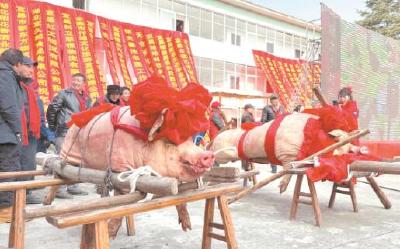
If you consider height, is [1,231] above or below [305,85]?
below

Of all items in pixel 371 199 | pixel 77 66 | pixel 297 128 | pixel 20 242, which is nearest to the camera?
pixel 20 242

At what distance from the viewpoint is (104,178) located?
265cm

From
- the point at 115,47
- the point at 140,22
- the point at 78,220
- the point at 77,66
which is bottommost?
the point at 78,220

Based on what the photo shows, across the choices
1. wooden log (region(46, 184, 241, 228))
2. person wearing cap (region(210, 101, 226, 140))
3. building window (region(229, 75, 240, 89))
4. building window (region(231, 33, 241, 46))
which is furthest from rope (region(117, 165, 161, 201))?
building window (region(231, 33, 241, 46))

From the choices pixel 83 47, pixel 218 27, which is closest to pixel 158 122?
pixel 83 47

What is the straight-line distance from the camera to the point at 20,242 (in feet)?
9.56

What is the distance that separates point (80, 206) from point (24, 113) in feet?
8.84

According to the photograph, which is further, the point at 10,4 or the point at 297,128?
the point at 10,4

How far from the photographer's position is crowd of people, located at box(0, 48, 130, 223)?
406cm

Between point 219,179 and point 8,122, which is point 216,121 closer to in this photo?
point 8,122

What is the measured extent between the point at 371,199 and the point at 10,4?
9.43 meters

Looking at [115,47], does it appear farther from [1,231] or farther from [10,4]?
[1,231]

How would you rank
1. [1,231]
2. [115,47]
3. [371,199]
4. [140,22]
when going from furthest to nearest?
1. [140,22]
2. [115,47]
3. [371,199]
4. [1,231]

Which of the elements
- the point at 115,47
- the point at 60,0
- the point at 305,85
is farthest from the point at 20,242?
the point at 305,85
